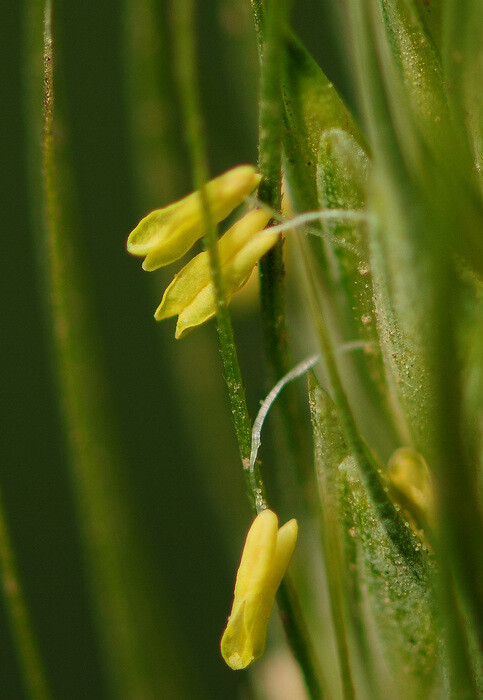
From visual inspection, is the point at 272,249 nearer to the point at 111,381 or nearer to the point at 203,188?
the point at 203,188

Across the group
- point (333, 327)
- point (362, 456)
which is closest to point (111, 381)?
point (333, 327)

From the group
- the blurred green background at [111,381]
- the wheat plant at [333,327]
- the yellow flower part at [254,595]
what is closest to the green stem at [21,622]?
the wheat plant at [333,327]

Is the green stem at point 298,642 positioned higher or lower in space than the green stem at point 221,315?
lower

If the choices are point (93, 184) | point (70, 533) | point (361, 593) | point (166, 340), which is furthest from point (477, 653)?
point (93, 184)

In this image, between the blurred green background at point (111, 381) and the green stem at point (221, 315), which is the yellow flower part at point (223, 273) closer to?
the green stem at point (221, 315)

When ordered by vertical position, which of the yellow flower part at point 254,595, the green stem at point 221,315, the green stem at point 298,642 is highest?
the green stem at point 221,315

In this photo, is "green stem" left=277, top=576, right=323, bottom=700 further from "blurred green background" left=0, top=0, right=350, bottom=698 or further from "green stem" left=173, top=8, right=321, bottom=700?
"blurred green background" left=0, top=0, right=350, bottom=698
